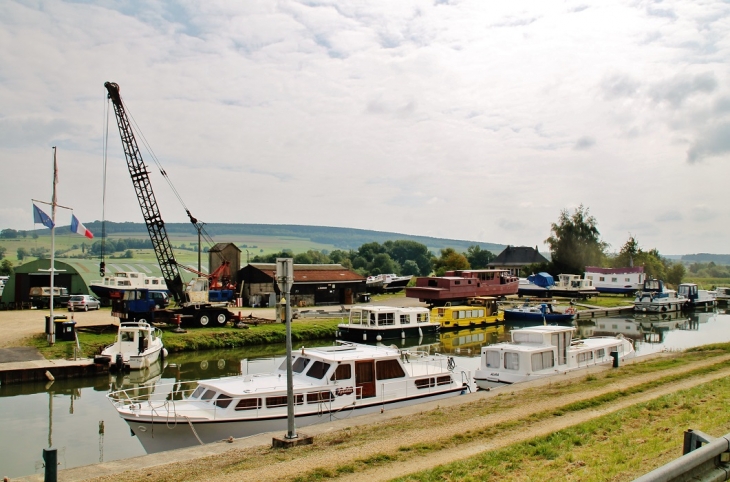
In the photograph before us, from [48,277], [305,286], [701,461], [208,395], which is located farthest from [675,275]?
[701,461]

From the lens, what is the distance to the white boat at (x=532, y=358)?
22828 mm

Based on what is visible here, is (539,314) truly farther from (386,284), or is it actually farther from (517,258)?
(517,258)

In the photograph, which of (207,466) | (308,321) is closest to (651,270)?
(308,321)

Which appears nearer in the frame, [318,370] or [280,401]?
[280,401]

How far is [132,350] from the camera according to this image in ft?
94.3

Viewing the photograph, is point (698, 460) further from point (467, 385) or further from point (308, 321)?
point (308, 321)

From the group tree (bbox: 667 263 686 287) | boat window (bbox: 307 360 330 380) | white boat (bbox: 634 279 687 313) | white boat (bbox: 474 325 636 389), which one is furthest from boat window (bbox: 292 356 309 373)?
tree (bbox: 667 263 686 287)

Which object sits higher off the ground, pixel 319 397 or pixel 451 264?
pixel 451 264

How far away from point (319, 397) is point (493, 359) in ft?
29.7

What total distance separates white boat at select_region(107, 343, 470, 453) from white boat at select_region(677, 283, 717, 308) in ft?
181

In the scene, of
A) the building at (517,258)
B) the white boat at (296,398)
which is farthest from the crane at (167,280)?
the building at (517,258)

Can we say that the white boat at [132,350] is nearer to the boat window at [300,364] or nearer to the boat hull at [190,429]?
the boat window at [300,364]

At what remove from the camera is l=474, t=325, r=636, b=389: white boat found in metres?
22.8

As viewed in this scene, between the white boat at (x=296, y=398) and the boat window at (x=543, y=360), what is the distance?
3847 millimetres
